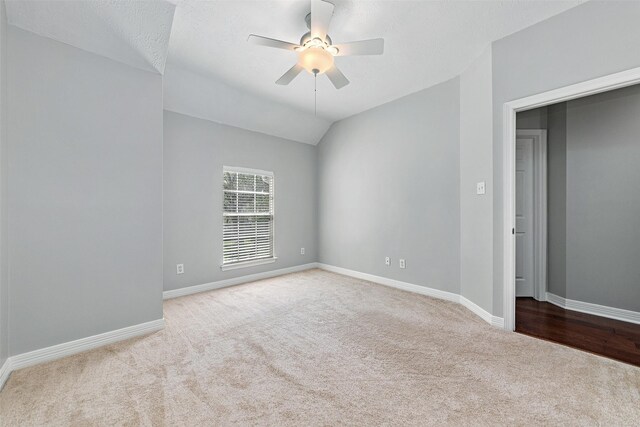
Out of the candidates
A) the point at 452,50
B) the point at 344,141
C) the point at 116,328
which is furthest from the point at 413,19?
the point at 116,328

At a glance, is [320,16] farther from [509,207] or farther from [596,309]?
[596,309]

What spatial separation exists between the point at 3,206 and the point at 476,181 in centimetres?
414

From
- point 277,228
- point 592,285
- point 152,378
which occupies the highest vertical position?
point 277,228

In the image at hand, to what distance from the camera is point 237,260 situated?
14.4ft

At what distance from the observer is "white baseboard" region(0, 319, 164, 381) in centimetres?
202

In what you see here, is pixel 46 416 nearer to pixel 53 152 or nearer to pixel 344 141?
pixel 53 152

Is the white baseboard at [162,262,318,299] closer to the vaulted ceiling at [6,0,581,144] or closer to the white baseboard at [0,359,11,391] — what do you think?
the white baseboard at [0,359,11,391]

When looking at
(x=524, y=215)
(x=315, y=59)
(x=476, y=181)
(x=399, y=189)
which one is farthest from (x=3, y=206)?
(x=524, y=215)

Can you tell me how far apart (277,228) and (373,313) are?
2374 mm

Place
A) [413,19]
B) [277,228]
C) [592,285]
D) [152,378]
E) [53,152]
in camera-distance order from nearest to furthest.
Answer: [152,378] < [53,152] < [413,19] < [592,285] < [277,228]

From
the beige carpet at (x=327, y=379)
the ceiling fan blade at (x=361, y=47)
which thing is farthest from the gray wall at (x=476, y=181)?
the ceiling fan blade at (x=361, y=47)

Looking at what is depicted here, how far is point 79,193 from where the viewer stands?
7.45 ft

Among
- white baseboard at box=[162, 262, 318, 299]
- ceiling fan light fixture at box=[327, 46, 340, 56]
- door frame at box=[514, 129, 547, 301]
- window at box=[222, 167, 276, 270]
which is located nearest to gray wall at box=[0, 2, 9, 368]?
white baseboard at box=[162, 262, 318, 299]

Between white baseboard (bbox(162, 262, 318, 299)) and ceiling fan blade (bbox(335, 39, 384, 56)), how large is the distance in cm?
344
